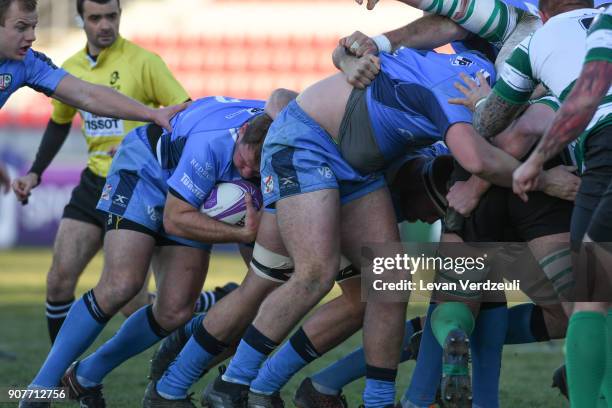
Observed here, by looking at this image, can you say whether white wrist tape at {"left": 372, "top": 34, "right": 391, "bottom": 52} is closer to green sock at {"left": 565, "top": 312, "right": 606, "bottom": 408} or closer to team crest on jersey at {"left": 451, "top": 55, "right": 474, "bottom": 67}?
team crest on jersey at {"left": 451, "top": 55, "right": 474, "bottom": 67}

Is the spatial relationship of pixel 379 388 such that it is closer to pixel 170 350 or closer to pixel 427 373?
pixel 427 373

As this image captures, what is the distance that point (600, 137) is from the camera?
410cm

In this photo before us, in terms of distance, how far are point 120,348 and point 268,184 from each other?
135 cm

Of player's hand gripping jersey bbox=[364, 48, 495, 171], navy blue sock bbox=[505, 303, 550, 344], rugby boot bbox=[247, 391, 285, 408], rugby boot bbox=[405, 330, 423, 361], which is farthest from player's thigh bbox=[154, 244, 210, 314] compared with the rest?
navy blue sock bbox=[505, 303, 550, 344]

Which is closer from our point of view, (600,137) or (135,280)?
(600,137)

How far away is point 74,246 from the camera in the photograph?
6473mm

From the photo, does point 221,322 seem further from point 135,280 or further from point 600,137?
point 600,137

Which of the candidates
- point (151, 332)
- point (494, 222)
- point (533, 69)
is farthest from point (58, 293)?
point (533, 69)

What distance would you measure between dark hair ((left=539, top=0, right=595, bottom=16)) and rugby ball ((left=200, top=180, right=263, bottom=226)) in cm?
174

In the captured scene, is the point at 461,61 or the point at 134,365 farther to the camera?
the point at 134,365

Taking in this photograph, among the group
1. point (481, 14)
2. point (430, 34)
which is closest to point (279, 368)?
point (430, 34)

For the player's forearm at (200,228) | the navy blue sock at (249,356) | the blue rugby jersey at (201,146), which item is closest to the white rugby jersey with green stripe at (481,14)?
the blue rugby jersey at (201,146)

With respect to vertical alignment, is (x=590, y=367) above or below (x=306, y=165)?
below

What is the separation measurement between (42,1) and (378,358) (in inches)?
626
